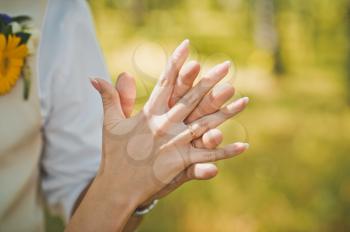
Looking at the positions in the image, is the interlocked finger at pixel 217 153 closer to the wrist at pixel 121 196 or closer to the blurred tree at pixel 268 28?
the wrist at pixel 121 196

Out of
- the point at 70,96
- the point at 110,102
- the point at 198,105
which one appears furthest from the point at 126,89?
the point at 70,96

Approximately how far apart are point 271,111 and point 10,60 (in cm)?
428

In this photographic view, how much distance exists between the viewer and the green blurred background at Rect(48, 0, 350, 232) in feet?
10.9

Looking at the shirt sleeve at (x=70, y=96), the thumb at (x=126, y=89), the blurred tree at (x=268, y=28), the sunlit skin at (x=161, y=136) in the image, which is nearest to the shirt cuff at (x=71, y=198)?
the shirt sleeve at (x=70, y=96)

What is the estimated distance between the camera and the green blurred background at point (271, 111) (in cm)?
333

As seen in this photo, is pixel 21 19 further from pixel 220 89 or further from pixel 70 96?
pixel 220 89

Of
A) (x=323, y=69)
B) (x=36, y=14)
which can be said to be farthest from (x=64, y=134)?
(x=323, y=69)

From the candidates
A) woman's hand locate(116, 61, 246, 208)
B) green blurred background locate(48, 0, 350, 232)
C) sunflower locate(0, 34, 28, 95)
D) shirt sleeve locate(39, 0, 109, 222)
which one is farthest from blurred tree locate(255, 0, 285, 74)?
woman's hand locate(116, 61, 246, 208)

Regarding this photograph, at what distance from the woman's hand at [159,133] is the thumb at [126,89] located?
2 centimetres

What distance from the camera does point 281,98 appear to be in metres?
5.82

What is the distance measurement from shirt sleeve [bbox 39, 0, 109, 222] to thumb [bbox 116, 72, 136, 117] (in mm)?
296

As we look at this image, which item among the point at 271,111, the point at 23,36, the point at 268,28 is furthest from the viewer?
the point at 268,28

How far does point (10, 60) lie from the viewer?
1273mm

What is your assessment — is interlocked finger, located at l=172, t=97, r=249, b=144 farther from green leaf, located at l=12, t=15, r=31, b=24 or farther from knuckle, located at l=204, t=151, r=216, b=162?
green leaf, located at l=12, t=15, r=31, b=24
